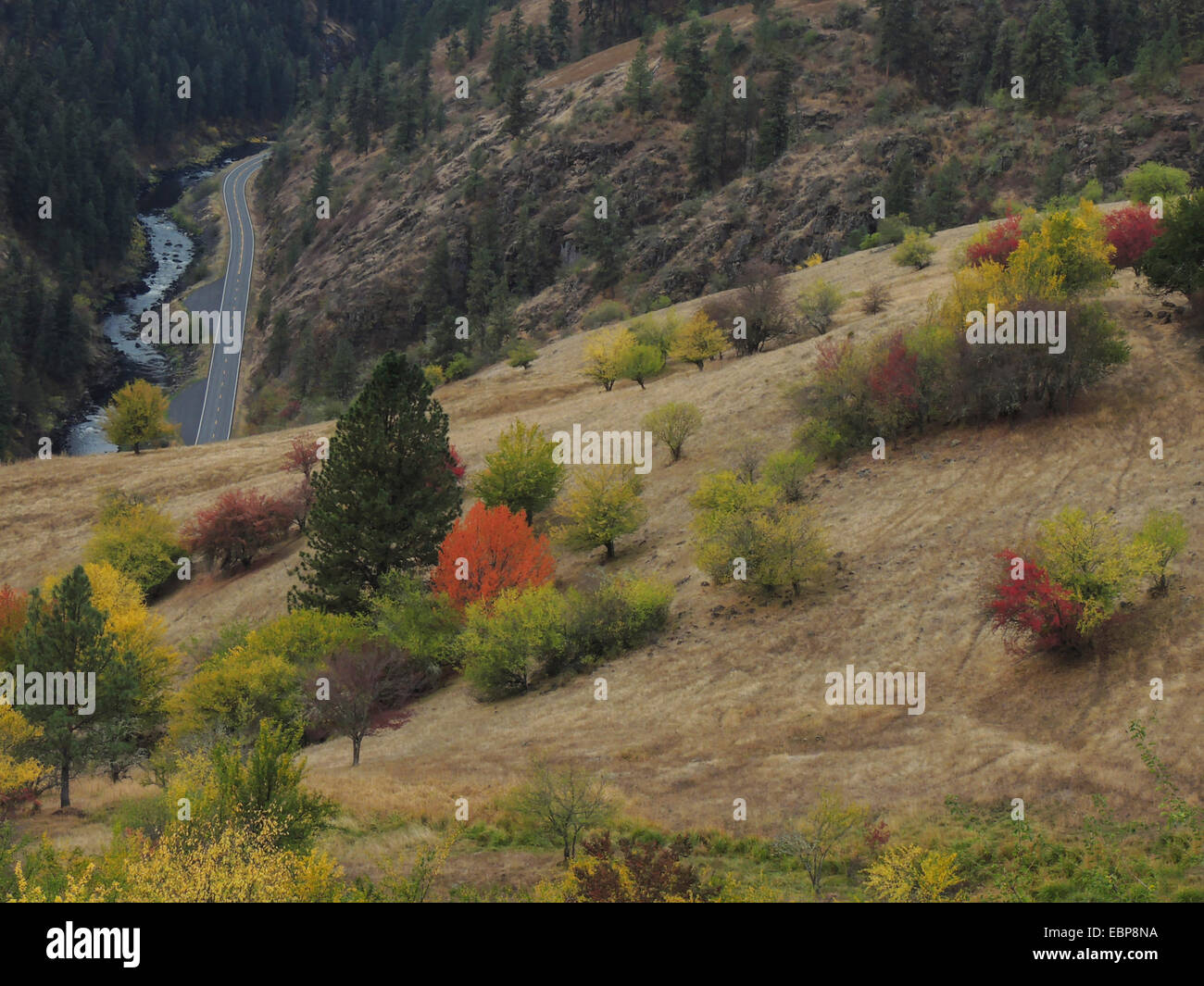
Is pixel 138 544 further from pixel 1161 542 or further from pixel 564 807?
pixel 1161 542

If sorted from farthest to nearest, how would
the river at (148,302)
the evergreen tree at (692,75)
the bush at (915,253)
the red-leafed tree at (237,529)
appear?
the river at (148,302) → the evergreen tree at (692,75) → the bush at (915,253) → the red-leafed tree at (237,529)

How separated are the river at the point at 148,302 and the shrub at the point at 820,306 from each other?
2614 inches

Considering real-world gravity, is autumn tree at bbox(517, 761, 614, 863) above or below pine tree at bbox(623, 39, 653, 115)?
below

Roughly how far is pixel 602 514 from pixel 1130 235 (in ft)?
86.8

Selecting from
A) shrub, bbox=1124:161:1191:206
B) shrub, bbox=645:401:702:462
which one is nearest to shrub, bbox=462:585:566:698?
shrub, bbox=645:401:702:462

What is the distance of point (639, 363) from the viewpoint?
51719 mm

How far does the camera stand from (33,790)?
25.6 metres

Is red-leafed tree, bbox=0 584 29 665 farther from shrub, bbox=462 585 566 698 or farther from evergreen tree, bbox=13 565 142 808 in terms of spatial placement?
shrub, bbox=462 585 566 698

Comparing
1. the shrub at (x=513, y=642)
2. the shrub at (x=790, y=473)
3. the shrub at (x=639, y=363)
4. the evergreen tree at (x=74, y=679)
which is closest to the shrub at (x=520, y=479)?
the shrub at (x=790, y=473)

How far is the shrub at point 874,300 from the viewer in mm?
48906

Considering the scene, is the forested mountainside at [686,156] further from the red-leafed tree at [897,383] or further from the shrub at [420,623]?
the shrub at [420,623]

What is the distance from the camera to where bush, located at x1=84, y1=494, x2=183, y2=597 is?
45156mm

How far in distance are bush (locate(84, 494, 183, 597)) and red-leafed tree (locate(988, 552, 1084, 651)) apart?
3617cm

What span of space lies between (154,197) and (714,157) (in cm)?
11287
